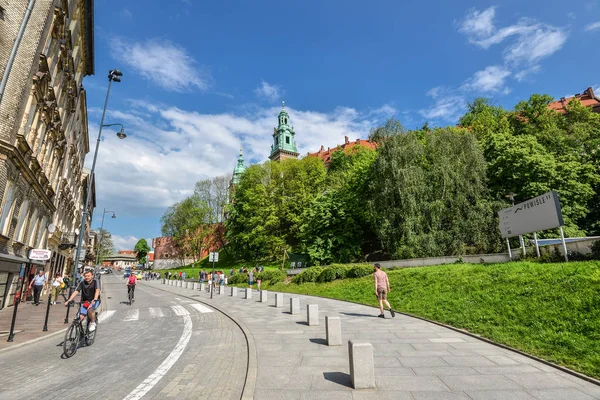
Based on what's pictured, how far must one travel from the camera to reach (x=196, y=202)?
65.3m

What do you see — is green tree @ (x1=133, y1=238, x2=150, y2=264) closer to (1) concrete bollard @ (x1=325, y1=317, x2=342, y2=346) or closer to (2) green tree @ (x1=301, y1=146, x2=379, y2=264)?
(2) green tree @ (x1=301, y1=146, x2=379, y2=264)

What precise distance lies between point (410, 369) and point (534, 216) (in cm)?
1300

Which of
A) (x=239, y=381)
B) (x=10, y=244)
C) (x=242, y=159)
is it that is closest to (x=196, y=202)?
(x=242, y=159)

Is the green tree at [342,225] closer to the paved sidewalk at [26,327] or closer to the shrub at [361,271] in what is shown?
the shrub at [361,271]

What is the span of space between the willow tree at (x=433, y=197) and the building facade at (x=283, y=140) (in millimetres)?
55429

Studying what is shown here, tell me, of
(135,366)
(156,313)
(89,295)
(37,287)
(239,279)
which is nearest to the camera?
(135,366)

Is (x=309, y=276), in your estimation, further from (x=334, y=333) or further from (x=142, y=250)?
(x=142, y=250)

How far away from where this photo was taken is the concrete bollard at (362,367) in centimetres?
500

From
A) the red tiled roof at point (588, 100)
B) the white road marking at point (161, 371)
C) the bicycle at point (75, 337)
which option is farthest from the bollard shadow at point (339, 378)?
the red tiled roof at point (588, 100)

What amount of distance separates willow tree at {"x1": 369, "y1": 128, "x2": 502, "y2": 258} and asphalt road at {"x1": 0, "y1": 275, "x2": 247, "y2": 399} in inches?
749

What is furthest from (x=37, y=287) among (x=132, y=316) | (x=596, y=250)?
(x=596, y=250)

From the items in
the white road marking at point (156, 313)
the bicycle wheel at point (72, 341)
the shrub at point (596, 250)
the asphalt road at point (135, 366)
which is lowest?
the white road marking at point (156, 313)

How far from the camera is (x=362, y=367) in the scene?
5.06 metres

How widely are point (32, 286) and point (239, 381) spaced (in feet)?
69.6
